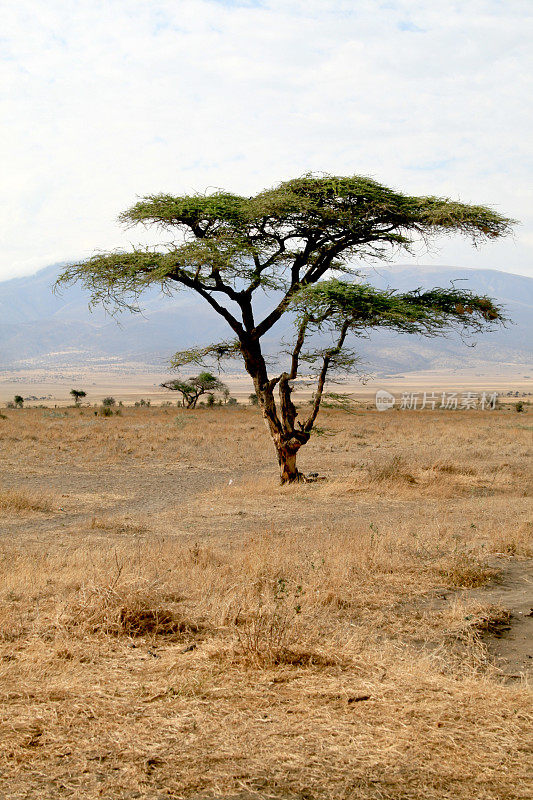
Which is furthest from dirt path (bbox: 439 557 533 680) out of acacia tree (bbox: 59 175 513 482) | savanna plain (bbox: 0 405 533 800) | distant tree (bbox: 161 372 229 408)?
distant tree (bbox: 161 372 229 408)

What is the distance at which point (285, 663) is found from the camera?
500cm

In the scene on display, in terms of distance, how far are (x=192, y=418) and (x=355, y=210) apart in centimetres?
3043

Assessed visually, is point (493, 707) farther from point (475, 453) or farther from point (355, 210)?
point (475, 453)

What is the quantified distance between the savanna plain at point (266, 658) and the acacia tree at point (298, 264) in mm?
4604

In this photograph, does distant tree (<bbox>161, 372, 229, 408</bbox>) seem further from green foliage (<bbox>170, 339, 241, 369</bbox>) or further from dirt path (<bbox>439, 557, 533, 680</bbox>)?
dirt path (<bbox>439, 557, 533, 680</bbox>)

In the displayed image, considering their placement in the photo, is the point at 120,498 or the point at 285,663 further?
the point at 120,498

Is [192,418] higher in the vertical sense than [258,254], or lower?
lower

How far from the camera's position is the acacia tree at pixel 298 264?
14.8 meters

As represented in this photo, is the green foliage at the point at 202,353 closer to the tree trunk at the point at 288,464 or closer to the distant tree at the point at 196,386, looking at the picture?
the tree trunk at the point at 288,464

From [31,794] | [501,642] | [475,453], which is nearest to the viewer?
[31,794]

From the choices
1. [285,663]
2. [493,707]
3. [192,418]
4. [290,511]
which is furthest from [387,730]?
Answer: [192,418]

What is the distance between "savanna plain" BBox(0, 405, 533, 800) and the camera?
3590 millimetres

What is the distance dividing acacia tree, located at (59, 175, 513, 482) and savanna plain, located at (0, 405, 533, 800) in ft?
15.1

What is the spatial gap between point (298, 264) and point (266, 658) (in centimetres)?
1314
